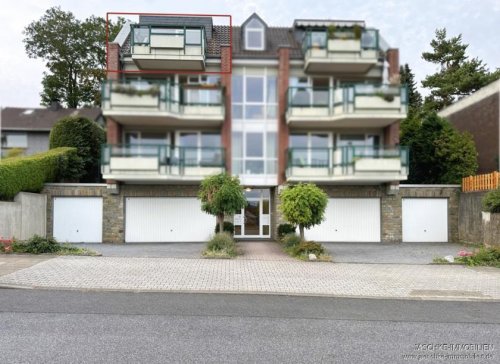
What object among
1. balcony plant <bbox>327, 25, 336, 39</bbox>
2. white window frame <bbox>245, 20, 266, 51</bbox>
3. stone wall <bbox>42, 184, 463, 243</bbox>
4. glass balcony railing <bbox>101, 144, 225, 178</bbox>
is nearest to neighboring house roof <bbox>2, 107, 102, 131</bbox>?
stone wall <bbox>42, 184, 463, 243</bbox>

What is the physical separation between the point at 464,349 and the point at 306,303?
3.16 metres

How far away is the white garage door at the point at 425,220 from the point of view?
20.6 meters

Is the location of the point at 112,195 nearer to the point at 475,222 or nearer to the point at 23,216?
the point at 23,216

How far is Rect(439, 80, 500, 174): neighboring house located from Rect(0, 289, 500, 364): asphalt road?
57.9 ft

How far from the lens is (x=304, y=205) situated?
15.0 metres

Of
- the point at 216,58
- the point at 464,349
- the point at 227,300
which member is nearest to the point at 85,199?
the point at 216,58

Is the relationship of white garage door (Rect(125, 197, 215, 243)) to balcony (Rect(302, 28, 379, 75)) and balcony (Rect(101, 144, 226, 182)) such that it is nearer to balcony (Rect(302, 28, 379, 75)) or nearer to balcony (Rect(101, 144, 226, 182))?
balcony (Rect(101, 144, 226, 182))

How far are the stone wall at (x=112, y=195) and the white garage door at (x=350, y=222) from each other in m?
6.59

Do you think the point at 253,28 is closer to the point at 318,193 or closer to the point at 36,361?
A: the point at 318,193

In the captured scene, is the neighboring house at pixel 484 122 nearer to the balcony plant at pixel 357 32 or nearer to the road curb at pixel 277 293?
the balcony plant at pixel 357 32

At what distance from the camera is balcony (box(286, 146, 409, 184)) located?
1883 cm

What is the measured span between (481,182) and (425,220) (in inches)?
119

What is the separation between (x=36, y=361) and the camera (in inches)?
192

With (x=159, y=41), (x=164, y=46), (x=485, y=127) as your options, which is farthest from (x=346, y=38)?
(x=485, y=127)
